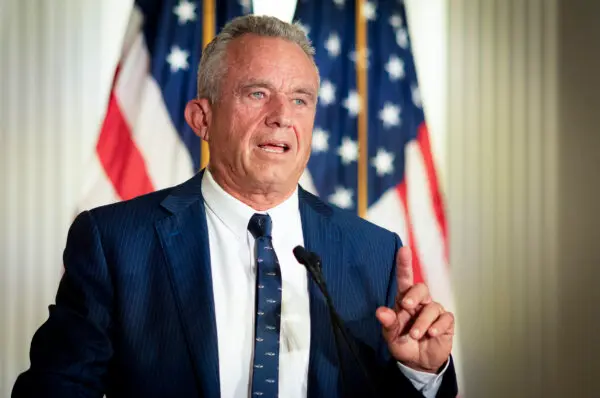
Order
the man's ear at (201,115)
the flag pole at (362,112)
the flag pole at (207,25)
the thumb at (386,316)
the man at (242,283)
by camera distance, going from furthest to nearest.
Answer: the flag pole at (362,112)
the flag pole at (207,25)
the man's ear at (201,115)
the man at (242,283)
the thumb at (386,316)

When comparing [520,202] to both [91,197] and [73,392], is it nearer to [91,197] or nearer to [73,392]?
[91,197]

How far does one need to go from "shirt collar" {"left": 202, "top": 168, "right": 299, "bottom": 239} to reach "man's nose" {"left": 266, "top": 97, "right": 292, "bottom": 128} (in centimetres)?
20

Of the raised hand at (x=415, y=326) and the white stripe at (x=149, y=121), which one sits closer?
the raised hand at (x=415, y=326)

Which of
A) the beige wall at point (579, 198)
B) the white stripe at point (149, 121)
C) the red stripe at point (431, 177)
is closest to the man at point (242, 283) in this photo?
the white stripe at point (149, 121)

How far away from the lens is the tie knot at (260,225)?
4.57 ft

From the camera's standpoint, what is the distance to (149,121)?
2631mm

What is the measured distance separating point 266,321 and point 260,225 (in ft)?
0.76

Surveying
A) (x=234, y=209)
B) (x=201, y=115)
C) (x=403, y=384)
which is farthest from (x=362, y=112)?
(x=403, y=384)

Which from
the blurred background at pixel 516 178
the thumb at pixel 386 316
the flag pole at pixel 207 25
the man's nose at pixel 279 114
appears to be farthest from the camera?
the blurred background at pixel 516 178

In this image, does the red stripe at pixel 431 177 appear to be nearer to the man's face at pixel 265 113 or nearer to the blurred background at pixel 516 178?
the blurred background at pixel 516 178

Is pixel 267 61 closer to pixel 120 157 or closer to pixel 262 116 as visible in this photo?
pixel 262 116

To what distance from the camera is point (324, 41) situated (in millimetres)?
2785

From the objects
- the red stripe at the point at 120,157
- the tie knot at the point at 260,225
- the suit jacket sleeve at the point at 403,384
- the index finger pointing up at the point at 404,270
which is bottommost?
the suit jacket sleeve at the point at 403,384

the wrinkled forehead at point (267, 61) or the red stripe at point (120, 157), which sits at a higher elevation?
the wrinkled forehead at point (267, 61)
